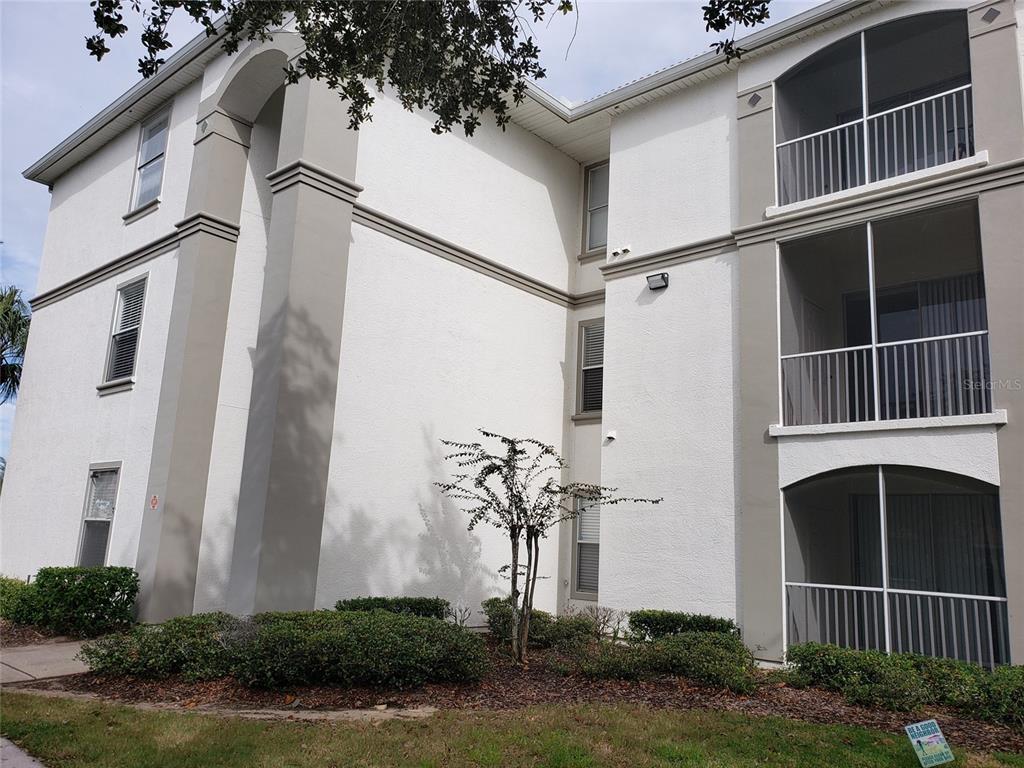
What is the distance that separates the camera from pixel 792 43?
38.8 feet

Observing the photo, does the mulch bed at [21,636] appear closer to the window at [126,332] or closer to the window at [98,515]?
the window at [98,515]

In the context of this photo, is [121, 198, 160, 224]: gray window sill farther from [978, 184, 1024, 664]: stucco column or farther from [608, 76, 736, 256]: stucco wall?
[978, 184, 1024, 664]: stucco column

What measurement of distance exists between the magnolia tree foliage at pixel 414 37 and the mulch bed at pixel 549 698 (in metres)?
5.57

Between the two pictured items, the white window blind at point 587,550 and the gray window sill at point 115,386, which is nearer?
the gray window sill at point 115,386

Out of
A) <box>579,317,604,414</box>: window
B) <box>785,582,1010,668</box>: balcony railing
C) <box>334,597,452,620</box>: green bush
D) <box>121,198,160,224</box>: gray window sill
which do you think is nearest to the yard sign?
<box>785,582,1010,668</box>: balcony railing

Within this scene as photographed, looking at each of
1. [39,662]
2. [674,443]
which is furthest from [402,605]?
[674,443]

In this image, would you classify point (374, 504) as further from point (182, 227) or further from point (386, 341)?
point (182, 227)

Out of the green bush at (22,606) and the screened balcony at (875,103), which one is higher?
the screened balcony at (875,103)

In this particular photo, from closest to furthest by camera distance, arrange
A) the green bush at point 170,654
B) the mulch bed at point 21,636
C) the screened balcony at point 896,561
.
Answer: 1. the green bush at point 170,654
2. the screened balcony at point 896,561
3. the mulch bed at point 21,636

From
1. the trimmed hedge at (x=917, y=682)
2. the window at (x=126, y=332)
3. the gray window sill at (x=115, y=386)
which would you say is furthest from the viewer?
the window at (x=126, y=332)

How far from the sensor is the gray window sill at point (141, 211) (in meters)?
14.2

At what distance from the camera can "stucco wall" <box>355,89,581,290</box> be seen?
40.9ft

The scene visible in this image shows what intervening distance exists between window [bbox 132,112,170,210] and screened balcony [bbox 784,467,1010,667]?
40.2ft

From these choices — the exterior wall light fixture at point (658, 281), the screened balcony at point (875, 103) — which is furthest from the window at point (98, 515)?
the screened balcony at point (875, 103)
